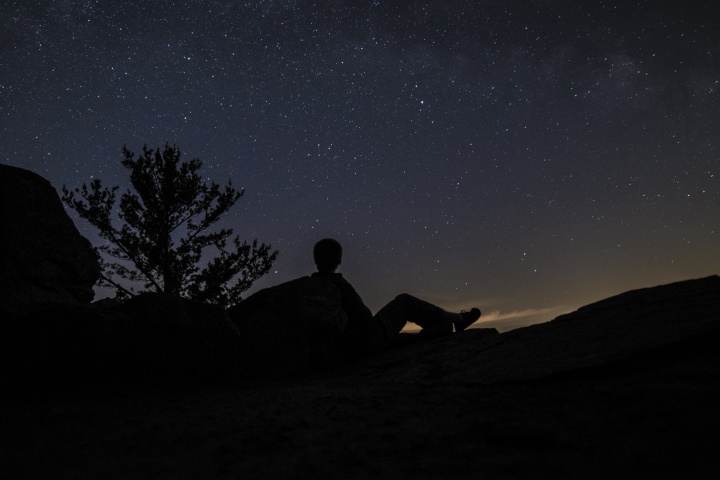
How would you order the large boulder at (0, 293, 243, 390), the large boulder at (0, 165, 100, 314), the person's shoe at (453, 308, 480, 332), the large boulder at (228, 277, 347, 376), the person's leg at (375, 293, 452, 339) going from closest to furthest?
the large boulder at (0, 293, 243, 390)
the large boulder at (0, 165, 100, 314)
the large boulder at (228, 277, 347, 376)
the person's leg at (375, 293, 452, 339)
the person's shoe at (453, 308, 480, 332)

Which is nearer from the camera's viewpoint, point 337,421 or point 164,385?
point 337,421

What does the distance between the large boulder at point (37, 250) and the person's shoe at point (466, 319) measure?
6.35 m

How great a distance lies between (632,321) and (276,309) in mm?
4234

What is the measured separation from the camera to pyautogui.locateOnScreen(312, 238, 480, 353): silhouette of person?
23.2 ft

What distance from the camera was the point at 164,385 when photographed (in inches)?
172

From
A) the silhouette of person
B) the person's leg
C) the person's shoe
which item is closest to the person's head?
the silhouette of person

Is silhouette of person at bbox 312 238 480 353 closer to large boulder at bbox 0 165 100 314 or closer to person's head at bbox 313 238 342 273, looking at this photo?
person's head at bbox 313 238 342 273

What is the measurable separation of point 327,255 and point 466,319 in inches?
126

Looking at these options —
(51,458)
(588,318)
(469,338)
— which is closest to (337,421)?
(51,458)

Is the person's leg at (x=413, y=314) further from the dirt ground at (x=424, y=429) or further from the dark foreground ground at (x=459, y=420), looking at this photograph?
the dirt ground at (x=424, y=429)

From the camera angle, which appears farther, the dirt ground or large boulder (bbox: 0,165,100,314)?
large boulder (bbox: 0,165,100,314)

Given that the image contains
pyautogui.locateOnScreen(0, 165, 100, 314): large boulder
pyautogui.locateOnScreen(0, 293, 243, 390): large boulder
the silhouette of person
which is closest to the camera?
pyautogui.locateOnScreen(0, 293, 243, 390): large boulder

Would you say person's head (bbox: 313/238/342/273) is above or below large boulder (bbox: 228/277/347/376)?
above

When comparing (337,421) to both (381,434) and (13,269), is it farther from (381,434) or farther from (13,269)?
(13,269)
